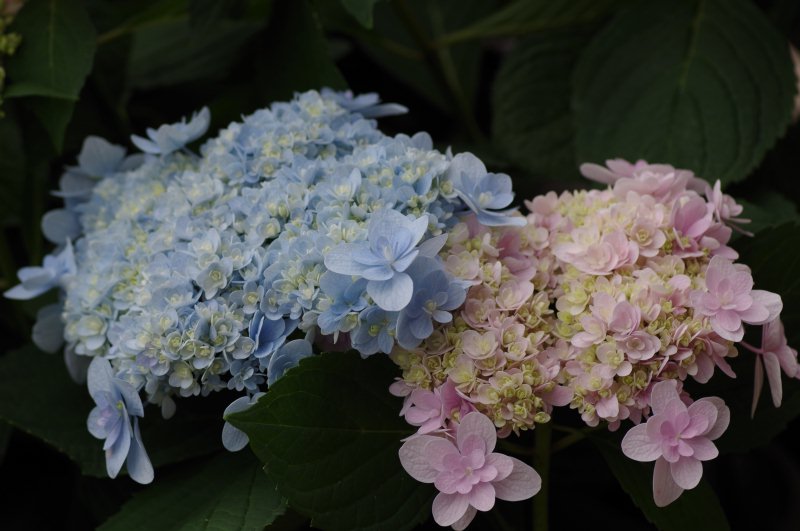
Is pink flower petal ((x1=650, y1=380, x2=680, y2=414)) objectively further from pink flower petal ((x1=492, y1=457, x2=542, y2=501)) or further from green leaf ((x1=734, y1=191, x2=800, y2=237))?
green leaf ((x1=734, y1=191, x2=800, y2=237))

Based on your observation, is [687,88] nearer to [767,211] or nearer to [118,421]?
[767,211]

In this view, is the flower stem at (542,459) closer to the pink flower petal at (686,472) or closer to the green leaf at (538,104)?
the pink flower petal at (686,472)

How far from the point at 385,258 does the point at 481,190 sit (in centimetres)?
13

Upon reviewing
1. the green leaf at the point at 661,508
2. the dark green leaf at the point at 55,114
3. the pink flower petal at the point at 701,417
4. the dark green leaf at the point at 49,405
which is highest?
the dark green leaf at the point at 55,114

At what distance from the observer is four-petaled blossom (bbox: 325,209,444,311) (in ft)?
1.91

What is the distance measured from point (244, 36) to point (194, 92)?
4.4 inches

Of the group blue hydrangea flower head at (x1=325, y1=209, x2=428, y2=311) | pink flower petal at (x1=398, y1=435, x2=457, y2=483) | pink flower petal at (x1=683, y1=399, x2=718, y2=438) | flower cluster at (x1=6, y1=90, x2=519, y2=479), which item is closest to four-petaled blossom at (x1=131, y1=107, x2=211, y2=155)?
flower cluster at (x1=6, y1=90, x2=519, y2=479)

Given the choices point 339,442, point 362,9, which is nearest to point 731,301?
point 339,442

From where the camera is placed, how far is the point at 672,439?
589mm

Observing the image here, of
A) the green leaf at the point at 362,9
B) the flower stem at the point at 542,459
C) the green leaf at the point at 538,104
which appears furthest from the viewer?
the green leaf at the point at 538,104

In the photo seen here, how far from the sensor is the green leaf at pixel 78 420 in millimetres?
771

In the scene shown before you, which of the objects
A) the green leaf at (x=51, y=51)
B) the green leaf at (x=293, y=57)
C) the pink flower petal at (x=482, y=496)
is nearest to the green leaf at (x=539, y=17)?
the green leaf at (x=293, y=57)

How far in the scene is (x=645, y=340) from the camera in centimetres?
59

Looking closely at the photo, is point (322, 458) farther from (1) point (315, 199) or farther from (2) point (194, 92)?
(2) point (194, 92)
